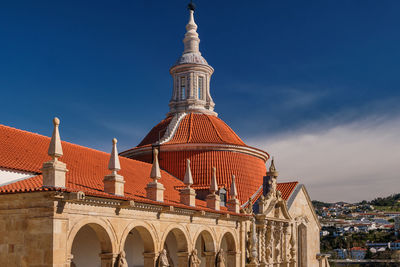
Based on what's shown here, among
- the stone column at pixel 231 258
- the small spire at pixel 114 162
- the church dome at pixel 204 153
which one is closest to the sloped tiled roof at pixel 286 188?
the church dome at pixel 204 153

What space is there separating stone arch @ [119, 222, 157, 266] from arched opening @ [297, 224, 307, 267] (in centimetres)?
1550

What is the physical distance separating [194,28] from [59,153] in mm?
23991

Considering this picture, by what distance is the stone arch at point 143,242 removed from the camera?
18.2 metres

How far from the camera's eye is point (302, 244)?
35.3 meters

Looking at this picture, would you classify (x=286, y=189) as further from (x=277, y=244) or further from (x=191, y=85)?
(x=191, y=85)

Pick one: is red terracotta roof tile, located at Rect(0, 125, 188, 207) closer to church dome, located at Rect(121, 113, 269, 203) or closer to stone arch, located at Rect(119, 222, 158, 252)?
stone arch, located at Rect(119, 222, 158, 252)

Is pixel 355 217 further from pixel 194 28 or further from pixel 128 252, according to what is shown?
pixel 128 252

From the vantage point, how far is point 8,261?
15.0m

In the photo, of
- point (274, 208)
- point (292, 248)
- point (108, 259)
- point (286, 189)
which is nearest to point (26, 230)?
point (108, 259)

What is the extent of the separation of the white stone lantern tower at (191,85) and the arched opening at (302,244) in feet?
32.1

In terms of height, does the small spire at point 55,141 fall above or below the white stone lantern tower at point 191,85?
below

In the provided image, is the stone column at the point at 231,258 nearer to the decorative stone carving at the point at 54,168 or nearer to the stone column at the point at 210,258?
the stone column at the point at 210,258

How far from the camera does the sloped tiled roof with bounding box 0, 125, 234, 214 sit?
1698 cm

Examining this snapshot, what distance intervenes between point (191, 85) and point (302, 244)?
43.0 ft
